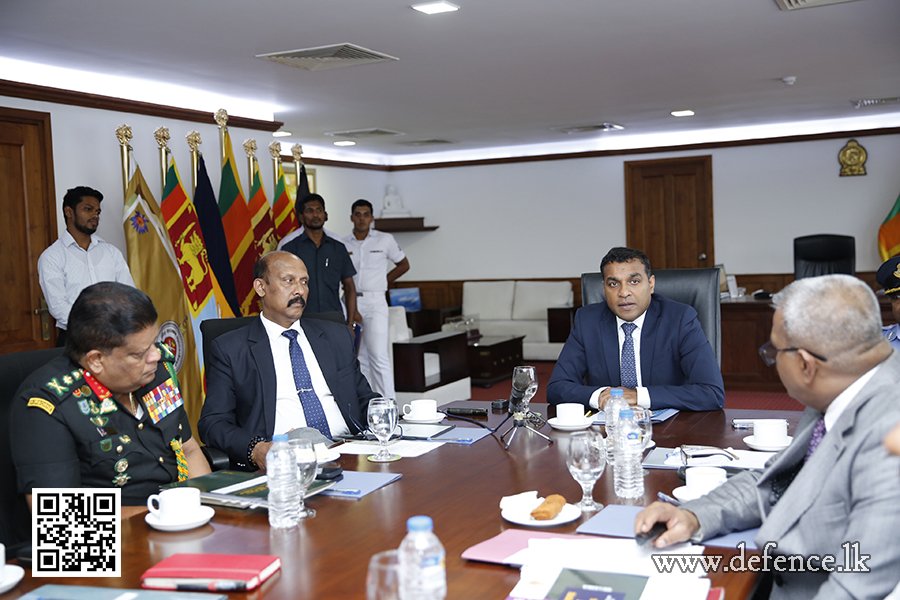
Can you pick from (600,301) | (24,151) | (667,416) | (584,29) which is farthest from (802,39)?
(24,151)

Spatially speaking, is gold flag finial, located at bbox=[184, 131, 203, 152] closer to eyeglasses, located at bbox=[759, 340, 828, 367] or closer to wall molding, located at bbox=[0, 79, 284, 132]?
wall molding, located at bbox=[0, 79, 284, 132]

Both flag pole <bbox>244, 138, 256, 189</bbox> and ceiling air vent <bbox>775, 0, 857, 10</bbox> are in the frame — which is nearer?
ceiling air vent <bbox>775, 0, 857, 10</bbox>

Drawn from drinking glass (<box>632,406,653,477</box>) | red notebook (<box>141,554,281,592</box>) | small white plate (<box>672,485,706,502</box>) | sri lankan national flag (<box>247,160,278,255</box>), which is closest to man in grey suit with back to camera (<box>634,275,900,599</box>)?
small white plate (<box>672,485,706,502</box>)

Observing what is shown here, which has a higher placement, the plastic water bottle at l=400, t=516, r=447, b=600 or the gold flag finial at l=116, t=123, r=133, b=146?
the gold flag finial at l=116, t=123, r=133, b=146

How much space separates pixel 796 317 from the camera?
1358mm

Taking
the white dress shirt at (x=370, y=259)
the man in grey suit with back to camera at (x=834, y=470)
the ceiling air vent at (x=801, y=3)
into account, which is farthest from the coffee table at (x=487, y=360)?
the man in grey suit with back to camera at (x=834, y=470)

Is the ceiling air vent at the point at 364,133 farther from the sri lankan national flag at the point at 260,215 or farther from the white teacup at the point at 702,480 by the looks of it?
the white teacup at the point at 702,480

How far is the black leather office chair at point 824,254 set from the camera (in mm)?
7957

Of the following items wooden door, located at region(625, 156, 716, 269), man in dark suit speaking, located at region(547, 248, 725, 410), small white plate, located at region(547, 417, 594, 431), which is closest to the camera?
small white plate, located at region(547, 417, 594, 431)

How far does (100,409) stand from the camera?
1.91 metres

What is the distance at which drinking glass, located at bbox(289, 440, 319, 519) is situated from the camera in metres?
1.62

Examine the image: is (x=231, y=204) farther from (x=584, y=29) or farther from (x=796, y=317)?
(x=796, y=317)

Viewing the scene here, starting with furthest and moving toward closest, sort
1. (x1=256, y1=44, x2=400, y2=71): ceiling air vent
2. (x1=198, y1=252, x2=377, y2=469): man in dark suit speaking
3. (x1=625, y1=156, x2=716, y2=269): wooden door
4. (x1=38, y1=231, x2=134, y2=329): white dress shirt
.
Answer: (x1=625, y1=156, x2=716, y2=269): wooden door < (x1=256, y1=44, x2=400, y2=71): ceiling air vent < (x1=38, y1=231, x2=134, y2=329): white dress shirt < (x1=198, y1=252, x2=377, y2=469): man in dark suit speaking

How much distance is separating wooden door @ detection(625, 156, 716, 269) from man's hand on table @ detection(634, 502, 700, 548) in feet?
28.1
